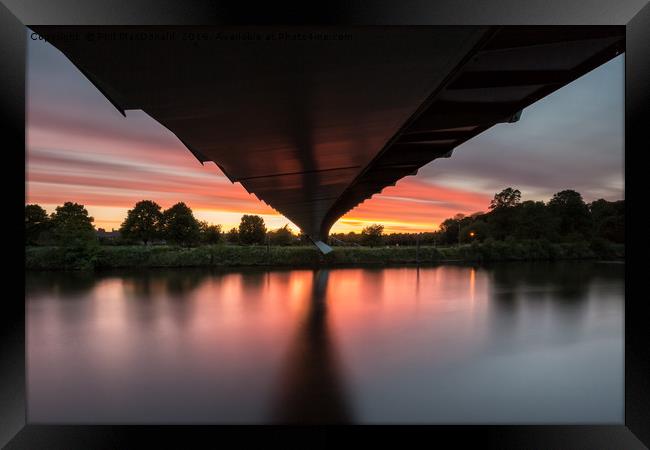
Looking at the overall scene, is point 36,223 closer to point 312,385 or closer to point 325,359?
point 325,359

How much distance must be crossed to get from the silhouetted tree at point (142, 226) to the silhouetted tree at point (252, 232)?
19.4 ft

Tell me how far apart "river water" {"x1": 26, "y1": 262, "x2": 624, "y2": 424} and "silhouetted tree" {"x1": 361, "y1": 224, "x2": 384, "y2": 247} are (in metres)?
18.3

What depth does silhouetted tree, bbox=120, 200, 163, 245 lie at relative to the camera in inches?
1036

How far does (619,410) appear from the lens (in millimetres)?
3498

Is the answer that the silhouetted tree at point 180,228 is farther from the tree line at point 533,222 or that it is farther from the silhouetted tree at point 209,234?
the tree line at point 533,222

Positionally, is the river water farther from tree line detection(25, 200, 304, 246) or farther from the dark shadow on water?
tree line detection(25, 200, 304, 246)

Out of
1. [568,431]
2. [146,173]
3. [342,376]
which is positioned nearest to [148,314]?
[342,376]

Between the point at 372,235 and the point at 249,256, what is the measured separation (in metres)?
11.1

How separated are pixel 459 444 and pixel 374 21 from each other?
2.78 m

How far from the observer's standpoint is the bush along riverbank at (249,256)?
18.8 m

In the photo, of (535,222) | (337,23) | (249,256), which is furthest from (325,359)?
(535,222)

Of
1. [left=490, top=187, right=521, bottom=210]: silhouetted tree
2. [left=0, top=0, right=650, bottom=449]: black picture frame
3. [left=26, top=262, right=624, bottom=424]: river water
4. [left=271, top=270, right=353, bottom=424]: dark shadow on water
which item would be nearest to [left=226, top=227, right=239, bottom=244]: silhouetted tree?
[left=26, top=262, right=624, bottom=424]: river water

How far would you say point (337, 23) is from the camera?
80.0 inches

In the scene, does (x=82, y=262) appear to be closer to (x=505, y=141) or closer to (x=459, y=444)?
(x=459, y=444)
